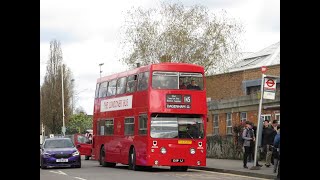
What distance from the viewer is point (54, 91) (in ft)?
306

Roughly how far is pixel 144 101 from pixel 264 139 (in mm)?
4838

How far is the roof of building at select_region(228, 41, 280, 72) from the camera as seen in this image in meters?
47.8

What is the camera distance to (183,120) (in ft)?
82.2

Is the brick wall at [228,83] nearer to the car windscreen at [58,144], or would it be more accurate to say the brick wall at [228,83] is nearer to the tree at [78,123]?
the car windscreen at [58,144]

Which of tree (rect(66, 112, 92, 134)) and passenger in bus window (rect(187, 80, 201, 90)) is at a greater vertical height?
passenger in bus window (rect(187, 80, 201, 90))

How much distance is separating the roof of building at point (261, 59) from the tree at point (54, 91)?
40505 mm

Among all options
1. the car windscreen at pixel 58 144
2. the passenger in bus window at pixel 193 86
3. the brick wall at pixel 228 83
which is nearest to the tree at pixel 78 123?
the brick wall at pixel 228 83

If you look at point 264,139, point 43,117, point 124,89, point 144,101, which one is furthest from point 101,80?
point 43,117

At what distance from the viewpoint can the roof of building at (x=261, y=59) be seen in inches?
1884

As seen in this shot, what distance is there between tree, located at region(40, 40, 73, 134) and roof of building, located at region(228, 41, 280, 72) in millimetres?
40505

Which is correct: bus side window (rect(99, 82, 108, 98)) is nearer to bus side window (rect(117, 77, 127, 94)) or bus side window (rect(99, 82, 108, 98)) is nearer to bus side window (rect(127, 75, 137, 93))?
bus side window (rect(117, 77, 127, 94))

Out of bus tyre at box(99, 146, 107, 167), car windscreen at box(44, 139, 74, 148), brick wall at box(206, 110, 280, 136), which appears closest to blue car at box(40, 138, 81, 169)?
car windscreen at box(44, 139, 74, 148)

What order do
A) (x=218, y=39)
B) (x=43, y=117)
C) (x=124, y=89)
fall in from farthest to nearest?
(x=43, y=117) < (x=218, y=39) < (x=124, y=89)
